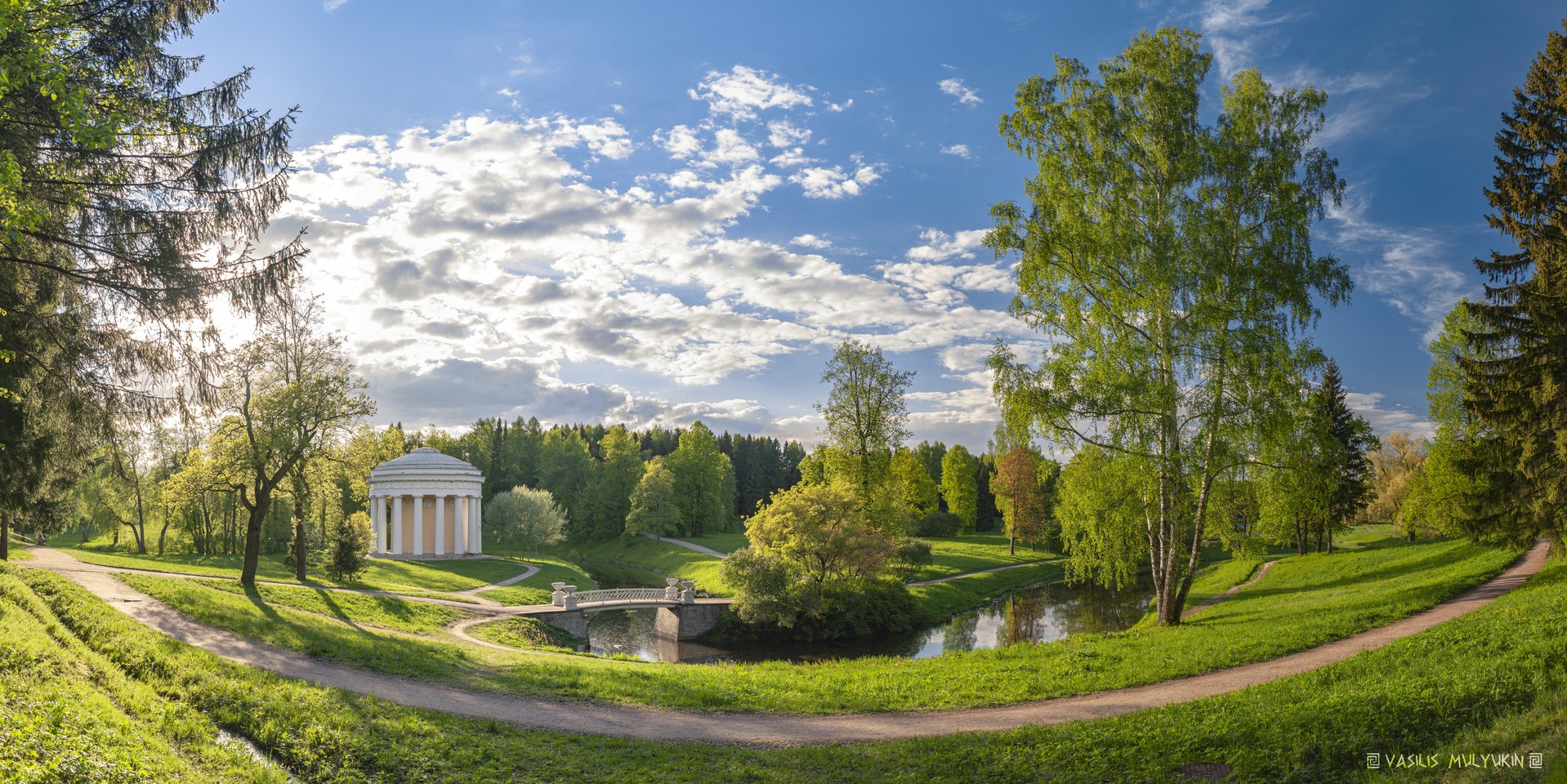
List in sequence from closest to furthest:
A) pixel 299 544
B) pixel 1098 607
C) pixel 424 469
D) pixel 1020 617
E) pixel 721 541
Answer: pixel 299 544, pixel 1020 617, pixel 1098 607, pixel 424 469, pixel 721 541

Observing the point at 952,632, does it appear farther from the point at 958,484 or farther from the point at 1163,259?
the point at 958,484

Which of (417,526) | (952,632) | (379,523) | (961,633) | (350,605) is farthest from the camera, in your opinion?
(379,523)

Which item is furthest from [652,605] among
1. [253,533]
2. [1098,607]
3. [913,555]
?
[1098,607]

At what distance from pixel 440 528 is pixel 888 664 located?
4749 centimetres

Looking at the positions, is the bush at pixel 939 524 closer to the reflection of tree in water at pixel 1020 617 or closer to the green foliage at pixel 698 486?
the green foliage at pixel 698 486

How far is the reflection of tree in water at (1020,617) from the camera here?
3061 centimetres

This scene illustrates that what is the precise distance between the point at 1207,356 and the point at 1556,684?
31.3 ft

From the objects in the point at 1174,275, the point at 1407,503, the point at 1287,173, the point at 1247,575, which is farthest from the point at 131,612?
the point at 1407,503

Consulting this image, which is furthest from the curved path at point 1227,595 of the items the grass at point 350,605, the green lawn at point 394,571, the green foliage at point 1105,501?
the green lawn at point 394,571

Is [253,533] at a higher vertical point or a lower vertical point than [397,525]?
higher

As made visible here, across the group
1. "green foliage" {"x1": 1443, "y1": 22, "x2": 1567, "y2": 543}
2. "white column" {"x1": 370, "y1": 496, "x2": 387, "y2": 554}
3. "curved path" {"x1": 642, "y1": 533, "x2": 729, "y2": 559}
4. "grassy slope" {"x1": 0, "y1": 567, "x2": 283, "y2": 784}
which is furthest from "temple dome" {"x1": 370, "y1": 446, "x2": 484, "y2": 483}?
"green foliage" {"x1": 1443, "y1": 22, "x2": 1567, "y2": 543}

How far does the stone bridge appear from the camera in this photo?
104 ft

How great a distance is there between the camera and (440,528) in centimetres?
5719

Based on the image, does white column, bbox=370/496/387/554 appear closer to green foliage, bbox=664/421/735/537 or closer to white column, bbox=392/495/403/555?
white column, bbox=392/495/403/555
